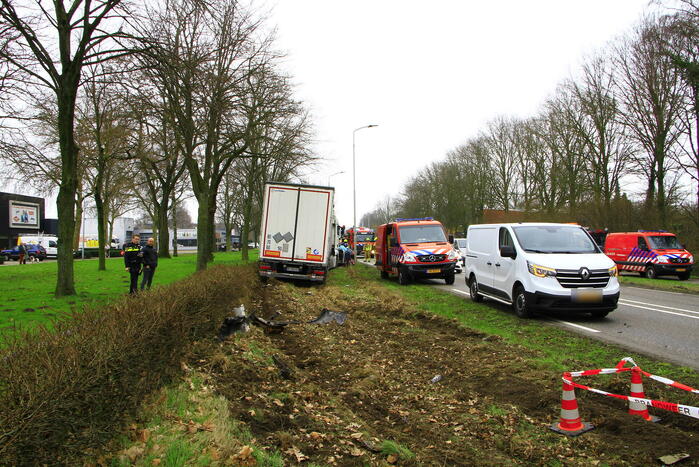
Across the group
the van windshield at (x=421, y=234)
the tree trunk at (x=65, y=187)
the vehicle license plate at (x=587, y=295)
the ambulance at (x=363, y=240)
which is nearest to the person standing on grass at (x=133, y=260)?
the tree trunk at (x=65, y=187)

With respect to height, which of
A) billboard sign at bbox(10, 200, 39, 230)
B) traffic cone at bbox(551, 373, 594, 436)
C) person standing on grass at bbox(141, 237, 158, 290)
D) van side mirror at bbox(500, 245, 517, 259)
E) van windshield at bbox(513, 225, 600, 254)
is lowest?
traffic cone at bbox(551, 373, 594, 436)

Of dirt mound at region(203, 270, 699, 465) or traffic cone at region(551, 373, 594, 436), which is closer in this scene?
dirt mound at region(203, 270, 699, 465)

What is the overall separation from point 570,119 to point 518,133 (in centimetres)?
1285

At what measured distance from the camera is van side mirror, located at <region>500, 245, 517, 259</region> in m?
11.0

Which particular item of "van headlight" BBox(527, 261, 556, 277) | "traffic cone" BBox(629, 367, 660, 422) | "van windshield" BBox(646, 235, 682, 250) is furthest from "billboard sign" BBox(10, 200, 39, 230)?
"traffic cone" BBox(629, 367, 660, 422)

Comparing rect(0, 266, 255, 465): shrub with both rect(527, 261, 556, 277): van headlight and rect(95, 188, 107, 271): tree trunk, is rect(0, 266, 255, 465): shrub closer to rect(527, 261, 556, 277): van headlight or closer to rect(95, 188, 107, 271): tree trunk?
rect(527, 261, 556, 277): van headlight

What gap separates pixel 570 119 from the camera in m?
37.2

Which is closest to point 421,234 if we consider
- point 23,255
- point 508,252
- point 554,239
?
point 508,252

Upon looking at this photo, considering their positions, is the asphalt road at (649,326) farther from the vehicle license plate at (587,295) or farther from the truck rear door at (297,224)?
the truck rear door at (297,224)

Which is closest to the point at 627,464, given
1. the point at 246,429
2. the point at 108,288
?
the point at 246,429

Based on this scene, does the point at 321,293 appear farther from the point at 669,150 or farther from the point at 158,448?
the point at 669,150

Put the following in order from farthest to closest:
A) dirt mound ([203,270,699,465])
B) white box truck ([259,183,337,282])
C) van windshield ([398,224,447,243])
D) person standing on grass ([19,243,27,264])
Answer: person standing on grass ([19,243,27,264]) < van windshield ([398,224,447,243]) < white box truck ([259,183,337,282]) < dirt mound ([203,270,699,465])

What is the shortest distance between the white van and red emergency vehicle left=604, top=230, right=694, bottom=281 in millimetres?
15941

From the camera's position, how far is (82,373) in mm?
3098
